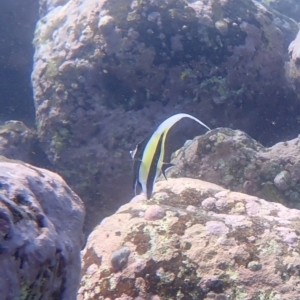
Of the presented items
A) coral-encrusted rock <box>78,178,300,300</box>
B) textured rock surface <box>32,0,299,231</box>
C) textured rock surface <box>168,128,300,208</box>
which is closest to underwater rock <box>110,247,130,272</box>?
coral-encrusted rock <box>78,178,300,300</box>

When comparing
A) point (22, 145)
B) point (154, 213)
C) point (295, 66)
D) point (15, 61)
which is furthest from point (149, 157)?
point (15, 61)

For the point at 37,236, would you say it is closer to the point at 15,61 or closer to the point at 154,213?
the point at 154,213

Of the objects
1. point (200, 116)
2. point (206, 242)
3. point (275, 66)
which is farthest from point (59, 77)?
point (206, 242)

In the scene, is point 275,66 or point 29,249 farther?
point 275,66

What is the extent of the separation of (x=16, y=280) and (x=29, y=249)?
0.39ft

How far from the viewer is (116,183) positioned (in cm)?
456

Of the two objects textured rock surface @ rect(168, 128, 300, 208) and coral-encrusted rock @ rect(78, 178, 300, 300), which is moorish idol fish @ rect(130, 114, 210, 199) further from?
textured rock surface @ rect(168, 128, 300, 208)

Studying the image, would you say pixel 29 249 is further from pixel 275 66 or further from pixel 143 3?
pixel 275 66

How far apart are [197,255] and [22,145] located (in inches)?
155

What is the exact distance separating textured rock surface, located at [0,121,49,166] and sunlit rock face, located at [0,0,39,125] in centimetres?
194

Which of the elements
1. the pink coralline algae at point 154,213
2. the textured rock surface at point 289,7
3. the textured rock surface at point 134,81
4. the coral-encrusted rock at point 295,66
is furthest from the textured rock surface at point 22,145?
the textured rock surface at point 289,7

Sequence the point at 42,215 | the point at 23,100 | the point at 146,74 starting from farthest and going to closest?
the point at 23,100, the point at 146,74, the point at 42,215

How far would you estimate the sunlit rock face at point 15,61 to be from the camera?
737 centimetres

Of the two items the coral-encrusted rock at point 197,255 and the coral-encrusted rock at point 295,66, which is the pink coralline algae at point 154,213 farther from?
the coral-encrusted rock at point 295,66
